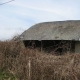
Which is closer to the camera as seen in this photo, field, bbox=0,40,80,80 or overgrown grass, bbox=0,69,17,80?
field, bbox=0,40,80,80

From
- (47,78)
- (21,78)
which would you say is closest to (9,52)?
(21,78)

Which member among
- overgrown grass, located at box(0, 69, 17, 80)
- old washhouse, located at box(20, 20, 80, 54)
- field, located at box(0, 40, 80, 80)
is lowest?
overgrown grass, located at box(0, 69, 17, 80)

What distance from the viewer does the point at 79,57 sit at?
11648 millimetres

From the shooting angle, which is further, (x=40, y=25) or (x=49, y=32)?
(x=40, y=25)

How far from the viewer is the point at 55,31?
20.8 meters

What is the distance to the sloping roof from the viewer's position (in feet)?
63.4

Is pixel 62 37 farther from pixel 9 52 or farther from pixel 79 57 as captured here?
pixel 79 57

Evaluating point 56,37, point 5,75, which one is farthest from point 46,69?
point 56,37

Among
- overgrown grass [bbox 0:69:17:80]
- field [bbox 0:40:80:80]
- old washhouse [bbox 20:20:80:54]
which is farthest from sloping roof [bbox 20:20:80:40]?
field [bbox 0:40:80:80]

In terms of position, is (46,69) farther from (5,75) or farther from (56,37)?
(56,37)

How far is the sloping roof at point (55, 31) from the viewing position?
63.4ft

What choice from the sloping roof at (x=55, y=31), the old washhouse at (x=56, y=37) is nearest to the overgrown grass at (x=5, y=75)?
the old washhouse at (x=56, y=37)

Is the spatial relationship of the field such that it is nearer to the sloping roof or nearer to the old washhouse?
the old washhouse

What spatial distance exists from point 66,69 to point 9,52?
6.14 metres
